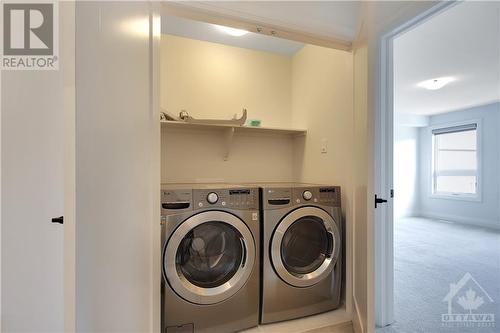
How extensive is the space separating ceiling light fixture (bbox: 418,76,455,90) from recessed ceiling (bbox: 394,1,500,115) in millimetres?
62

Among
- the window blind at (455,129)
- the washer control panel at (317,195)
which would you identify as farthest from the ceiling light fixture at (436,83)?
the washer control panel at (317,195)

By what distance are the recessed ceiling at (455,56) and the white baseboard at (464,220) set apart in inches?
91.4

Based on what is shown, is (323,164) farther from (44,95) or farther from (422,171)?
(422,171)

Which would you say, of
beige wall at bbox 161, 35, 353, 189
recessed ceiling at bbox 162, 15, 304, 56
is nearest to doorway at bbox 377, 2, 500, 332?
beige wall at bbox 161, 35, 353, 189

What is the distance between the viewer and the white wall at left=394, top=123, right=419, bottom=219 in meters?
5.57

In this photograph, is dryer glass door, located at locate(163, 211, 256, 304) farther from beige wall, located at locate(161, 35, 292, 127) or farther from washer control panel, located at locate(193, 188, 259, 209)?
beige wall, located at locate(161, 35, 292, 127)

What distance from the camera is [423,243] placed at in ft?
11.3

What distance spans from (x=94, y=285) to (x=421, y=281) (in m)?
2.72

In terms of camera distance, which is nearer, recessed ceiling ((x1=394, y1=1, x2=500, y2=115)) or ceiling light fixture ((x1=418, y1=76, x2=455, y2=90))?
recessed ceiling ((x1=394, y1=1, x2=500, y2=115))

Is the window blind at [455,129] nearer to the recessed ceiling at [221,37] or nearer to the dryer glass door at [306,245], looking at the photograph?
the recessed ceiling at [221,37]

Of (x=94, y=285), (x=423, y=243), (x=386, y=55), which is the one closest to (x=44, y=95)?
(x=94, y=285)

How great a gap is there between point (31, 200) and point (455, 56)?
157 inches

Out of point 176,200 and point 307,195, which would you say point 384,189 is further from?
point 176,200

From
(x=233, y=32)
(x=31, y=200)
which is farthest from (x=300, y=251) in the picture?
(x=233, y=32)
